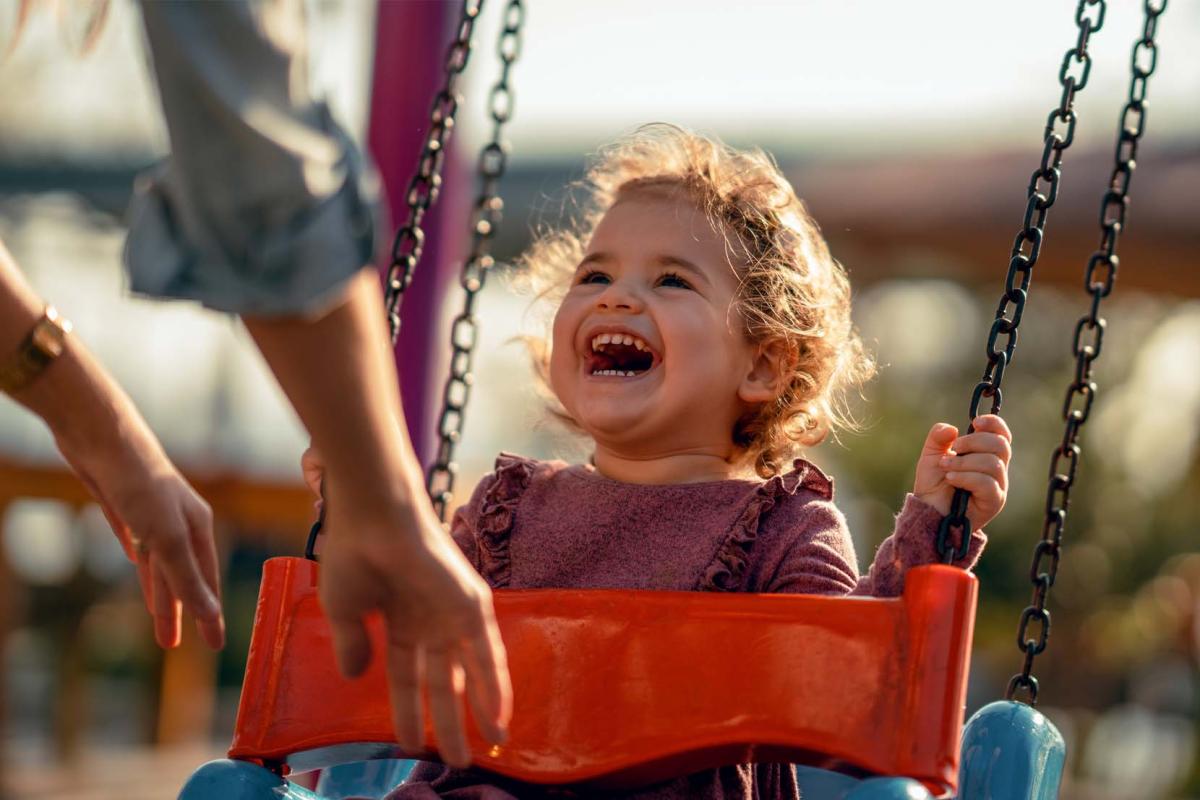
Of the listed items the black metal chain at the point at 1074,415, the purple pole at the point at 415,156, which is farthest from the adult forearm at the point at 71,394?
the purple pole at the point at 415,156

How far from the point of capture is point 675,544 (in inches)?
73.9

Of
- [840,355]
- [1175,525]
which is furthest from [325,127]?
[1175,525]

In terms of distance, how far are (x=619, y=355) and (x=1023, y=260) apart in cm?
51

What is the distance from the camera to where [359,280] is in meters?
0.98

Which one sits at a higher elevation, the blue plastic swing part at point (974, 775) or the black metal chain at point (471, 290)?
the black metal chain at point (471, 290)

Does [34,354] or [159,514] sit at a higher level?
[34,354]

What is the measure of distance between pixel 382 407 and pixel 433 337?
2.72 meters

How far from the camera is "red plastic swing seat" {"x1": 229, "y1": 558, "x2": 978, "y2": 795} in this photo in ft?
4.89

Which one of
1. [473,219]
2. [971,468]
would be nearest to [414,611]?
[971,468]

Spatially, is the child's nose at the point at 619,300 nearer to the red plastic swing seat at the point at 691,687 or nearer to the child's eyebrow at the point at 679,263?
the child's eyebrow at the point at 679,263

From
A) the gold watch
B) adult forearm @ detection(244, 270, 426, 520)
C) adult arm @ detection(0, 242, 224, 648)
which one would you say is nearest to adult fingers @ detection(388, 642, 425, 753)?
adult forearm @ detection(244, 270, 426, 520)

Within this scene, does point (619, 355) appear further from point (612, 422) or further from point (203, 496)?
point (203, 496)

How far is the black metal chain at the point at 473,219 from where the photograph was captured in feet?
6.53

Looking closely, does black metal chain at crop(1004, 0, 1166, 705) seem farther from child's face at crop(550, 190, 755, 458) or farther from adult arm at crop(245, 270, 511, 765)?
adult arm at crop(245, 270, 511, 765)
